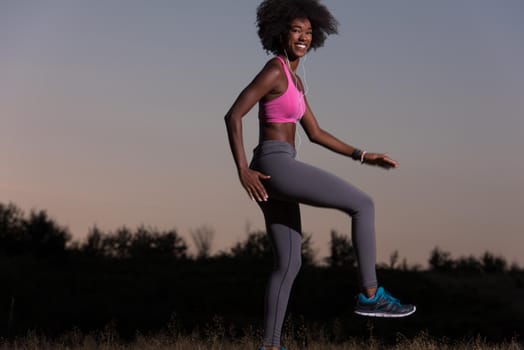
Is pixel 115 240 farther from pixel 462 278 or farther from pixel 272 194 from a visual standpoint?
pixel 272 194

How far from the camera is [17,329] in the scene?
62.3ft

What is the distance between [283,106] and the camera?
5508mm

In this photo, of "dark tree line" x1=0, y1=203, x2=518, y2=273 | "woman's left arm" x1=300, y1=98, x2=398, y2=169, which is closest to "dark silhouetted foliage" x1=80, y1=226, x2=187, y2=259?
"dark tree line" x1=0, y1=203, x2=518, y2=273

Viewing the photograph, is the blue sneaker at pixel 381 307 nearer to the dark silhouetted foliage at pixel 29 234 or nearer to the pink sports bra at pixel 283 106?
the pink sports bra at pixel 283 106

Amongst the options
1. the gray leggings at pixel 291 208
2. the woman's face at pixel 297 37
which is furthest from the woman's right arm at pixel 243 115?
the woman's face at pixel 297 37

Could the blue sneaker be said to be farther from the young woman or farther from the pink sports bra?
the pink sports bra

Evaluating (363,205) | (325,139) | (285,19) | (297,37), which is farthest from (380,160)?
(285,19)

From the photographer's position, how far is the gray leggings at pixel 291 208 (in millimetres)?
5293

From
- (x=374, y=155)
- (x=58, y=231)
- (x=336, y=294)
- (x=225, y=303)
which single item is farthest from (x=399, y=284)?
(x=374, y=155)

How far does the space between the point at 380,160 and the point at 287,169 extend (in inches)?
36.4

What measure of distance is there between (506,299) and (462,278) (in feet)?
10.3

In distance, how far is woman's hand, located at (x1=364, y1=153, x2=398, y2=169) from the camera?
5.87 meters

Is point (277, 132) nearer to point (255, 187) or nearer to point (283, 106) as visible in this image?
point (283, 106)

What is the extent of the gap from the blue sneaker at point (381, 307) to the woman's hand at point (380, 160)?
102cm
